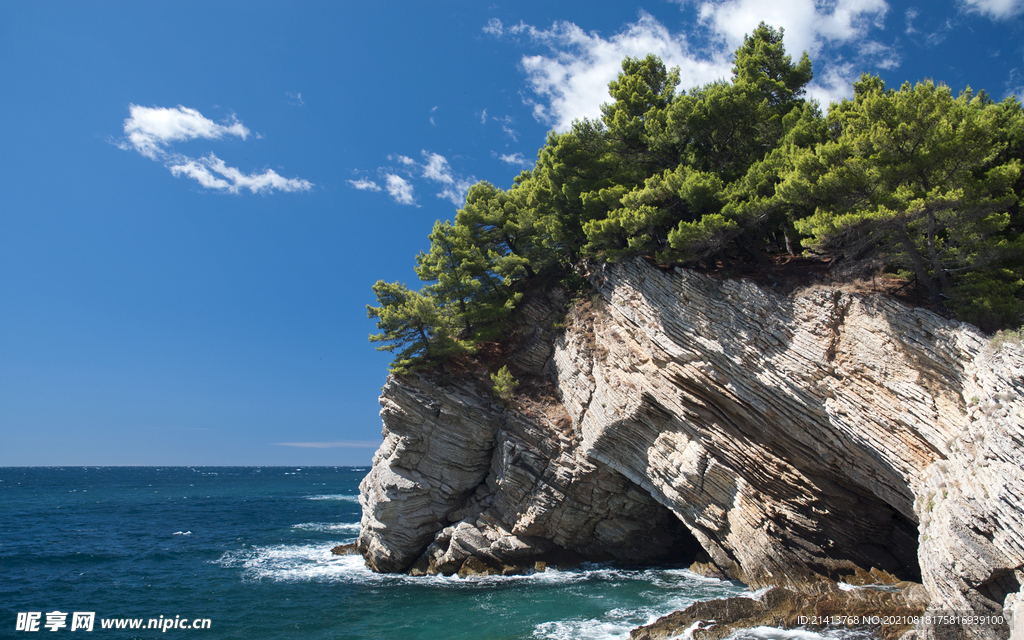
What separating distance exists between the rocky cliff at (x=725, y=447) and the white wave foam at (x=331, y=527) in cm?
1200

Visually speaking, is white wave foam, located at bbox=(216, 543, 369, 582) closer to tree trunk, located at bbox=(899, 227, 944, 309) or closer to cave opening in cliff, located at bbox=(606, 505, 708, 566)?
cave opening in cliff, located at bbox=(606, 505, 708, 566)

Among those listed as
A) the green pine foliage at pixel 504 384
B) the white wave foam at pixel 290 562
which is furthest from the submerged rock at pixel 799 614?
the white wave foam at pixel 290 562

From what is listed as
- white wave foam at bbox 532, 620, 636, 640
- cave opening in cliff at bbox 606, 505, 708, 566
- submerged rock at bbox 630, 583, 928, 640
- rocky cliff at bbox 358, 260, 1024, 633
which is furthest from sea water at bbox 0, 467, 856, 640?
rocky cliff at bbox 358, 260, 1024, 633

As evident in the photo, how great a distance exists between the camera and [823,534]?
17.2 meters

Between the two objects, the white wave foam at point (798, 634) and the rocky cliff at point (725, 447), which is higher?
the rocky cliff at point (725, 447)

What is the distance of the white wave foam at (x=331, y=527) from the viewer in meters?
38.0

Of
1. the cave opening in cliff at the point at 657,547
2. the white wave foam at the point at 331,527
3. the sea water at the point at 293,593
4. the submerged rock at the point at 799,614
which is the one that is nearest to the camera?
the submerged rock at the point at 799,614

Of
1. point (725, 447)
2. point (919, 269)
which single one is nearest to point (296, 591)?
point (725, 447)

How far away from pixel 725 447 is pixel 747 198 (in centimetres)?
962

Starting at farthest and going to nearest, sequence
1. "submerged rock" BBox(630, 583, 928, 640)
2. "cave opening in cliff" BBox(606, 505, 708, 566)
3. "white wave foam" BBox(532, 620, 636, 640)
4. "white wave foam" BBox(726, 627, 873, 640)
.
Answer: "cave opening in cliff" BBox(606, 505, 708, 566), "white wave foam" BBox(532, 620, 636, 640), "submerged rock" BBox(630, 583, 928, 640), "white wave foam" BBox(726, 627, 873, 640)

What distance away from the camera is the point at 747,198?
61.4 ft

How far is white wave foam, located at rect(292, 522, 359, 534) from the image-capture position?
125 feet

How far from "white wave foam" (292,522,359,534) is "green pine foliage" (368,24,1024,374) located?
2063 centimetres

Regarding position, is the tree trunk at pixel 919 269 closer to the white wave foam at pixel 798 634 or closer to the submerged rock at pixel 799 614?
the submerged rock at pixel 799 614
